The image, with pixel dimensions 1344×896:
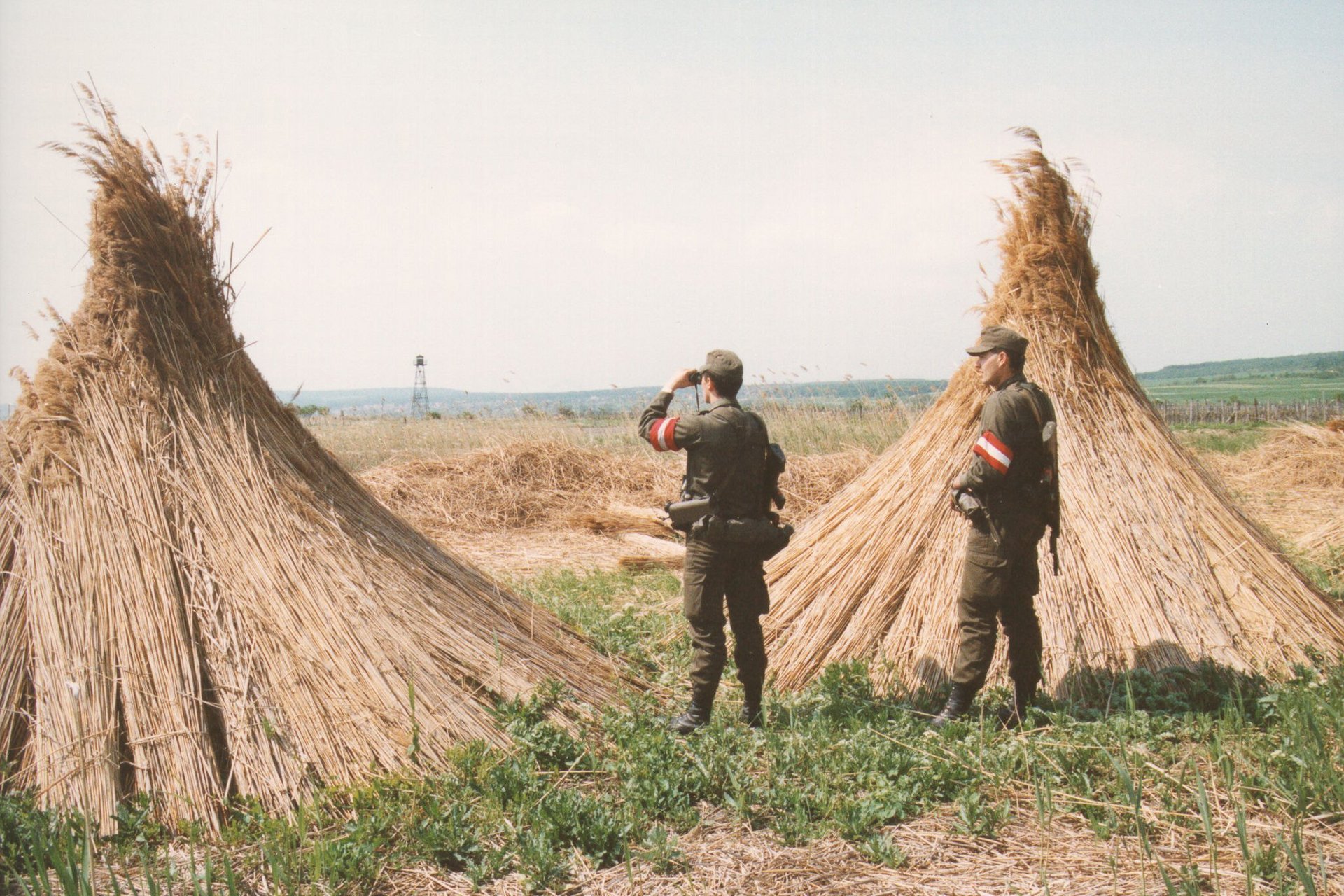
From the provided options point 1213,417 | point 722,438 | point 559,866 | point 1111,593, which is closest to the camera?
point 559,866

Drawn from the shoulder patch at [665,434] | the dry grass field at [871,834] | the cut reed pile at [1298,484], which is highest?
the shoulder patch at [665,434]

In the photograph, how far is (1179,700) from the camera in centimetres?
417

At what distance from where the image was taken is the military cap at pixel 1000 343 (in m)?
4.19

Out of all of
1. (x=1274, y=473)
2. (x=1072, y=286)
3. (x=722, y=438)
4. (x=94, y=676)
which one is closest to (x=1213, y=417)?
(x=1274, y=473)

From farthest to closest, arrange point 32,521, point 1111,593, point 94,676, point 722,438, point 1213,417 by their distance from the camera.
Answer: point 1213,417 < point 1111,593 < point 722,438 < point 32,521 < point 94,676

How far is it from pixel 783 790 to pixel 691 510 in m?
1.24

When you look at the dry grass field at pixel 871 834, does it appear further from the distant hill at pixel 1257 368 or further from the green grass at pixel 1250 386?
the distant hill at pixel 1257 368

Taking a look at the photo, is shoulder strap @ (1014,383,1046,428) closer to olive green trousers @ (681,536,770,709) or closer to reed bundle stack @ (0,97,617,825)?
olive green trousers @ (681,536,770,709)

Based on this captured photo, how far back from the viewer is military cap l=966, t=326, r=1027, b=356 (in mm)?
4191

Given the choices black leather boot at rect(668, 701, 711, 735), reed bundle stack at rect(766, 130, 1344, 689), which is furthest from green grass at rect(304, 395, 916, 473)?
black leather boot at rect(668, 701, 711, 735)

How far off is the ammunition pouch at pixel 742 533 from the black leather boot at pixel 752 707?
25.2 inches

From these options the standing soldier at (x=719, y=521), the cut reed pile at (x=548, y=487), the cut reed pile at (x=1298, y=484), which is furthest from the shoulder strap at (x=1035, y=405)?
the cut reed pile at (x=548, y=487)

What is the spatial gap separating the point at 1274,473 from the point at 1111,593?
9066 mm

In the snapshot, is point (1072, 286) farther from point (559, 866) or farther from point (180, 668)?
point (180, 668)
